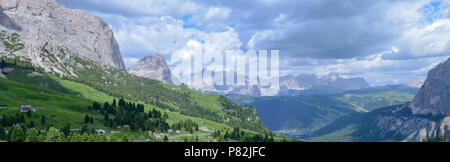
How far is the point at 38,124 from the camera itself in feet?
598

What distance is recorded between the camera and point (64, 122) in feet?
656
